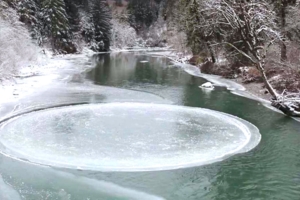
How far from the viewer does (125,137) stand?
42.8ft

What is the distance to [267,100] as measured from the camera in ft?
69.6

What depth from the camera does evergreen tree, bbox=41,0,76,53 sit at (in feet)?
193

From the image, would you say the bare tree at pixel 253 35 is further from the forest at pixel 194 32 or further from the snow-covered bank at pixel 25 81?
the snow-covered bank at pixel 25 81

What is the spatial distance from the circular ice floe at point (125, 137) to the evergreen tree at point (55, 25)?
44927mm

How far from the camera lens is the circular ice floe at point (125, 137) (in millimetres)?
10875

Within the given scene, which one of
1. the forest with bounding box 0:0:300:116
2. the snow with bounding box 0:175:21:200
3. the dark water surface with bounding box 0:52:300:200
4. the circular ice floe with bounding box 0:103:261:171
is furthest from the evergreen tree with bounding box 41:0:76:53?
the snow with bounding box 0:175:21:200

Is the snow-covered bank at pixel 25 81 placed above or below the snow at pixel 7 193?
below

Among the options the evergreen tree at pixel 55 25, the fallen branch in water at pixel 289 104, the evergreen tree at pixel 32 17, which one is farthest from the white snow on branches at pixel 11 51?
the evergreen tree at pixel 55 25

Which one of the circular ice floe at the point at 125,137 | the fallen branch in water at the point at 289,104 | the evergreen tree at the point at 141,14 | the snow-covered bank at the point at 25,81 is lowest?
the snow-covered bank at the point at 25,81

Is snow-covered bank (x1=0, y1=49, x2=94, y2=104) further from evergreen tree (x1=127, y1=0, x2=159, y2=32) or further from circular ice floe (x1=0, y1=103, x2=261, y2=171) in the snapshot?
evergreen tree (x1=127, y1=0, x2=159, y2=32)

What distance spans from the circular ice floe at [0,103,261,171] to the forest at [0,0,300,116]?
16.7 feet

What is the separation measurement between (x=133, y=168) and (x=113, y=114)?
655cm

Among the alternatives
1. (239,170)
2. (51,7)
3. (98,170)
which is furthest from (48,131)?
(51,7)

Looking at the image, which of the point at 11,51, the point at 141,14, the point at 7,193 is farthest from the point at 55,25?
the point at 7,193
